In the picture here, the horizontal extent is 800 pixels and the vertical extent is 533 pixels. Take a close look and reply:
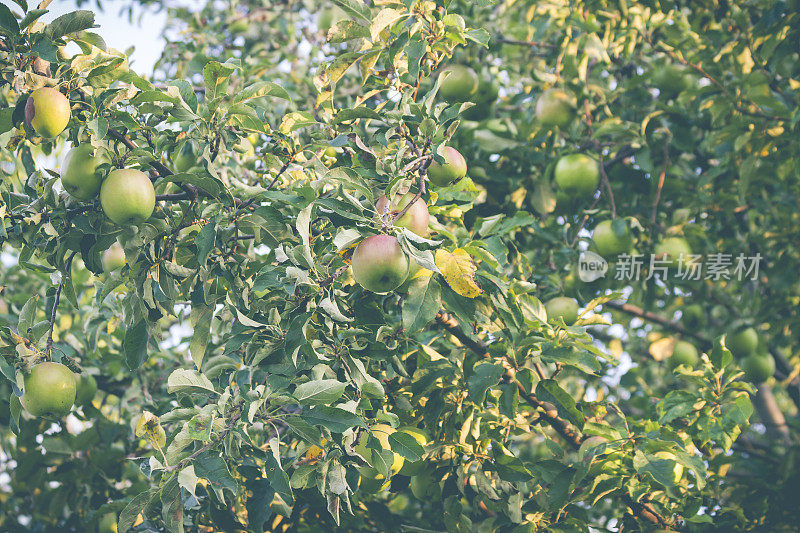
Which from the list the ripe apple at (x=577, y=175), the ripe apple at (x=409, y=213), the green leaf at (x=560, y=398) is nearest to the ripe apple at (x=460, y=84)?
the ripe apple at (x=577, y=175)

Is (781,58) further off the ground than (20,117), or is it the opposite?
(781,58)

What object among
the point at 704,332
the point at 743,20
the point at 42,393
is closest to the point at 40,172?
the point at 42,393

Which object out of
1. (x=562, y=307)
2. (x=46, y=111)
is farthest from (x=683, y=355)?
(x=46, y=111)

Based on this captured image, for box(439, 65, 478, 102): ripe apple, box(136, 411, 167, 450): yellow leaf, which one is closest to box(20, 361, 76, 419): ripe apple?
box(136, 411, 167, 450): yellow leaf

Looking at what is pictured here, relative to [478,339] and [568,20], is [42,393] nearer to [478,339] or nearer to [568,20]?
[478,339]

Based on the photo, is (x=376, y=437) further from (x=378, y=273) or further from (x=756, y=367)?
(x=756, y=367)

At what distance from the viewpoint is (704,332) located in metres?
3.69

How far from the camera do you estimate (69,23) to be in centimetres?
159

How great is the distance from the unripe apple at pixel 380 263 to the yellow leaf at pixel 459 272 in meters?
0.15

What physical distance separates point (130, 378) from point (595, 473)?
2.22 meters

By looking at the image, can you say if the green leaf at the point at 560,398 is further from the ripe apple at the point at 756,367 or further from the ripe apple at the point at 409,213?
the ripe apple at the point at 756,367

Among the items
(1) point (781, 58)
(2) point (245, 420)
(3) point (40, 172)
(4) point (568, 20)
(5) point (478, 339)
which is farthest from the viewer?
(4) point (568, 20)

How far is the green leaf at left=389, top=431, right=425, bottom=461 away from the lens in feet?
5.44

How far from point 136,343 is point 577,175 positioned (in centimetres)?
195
